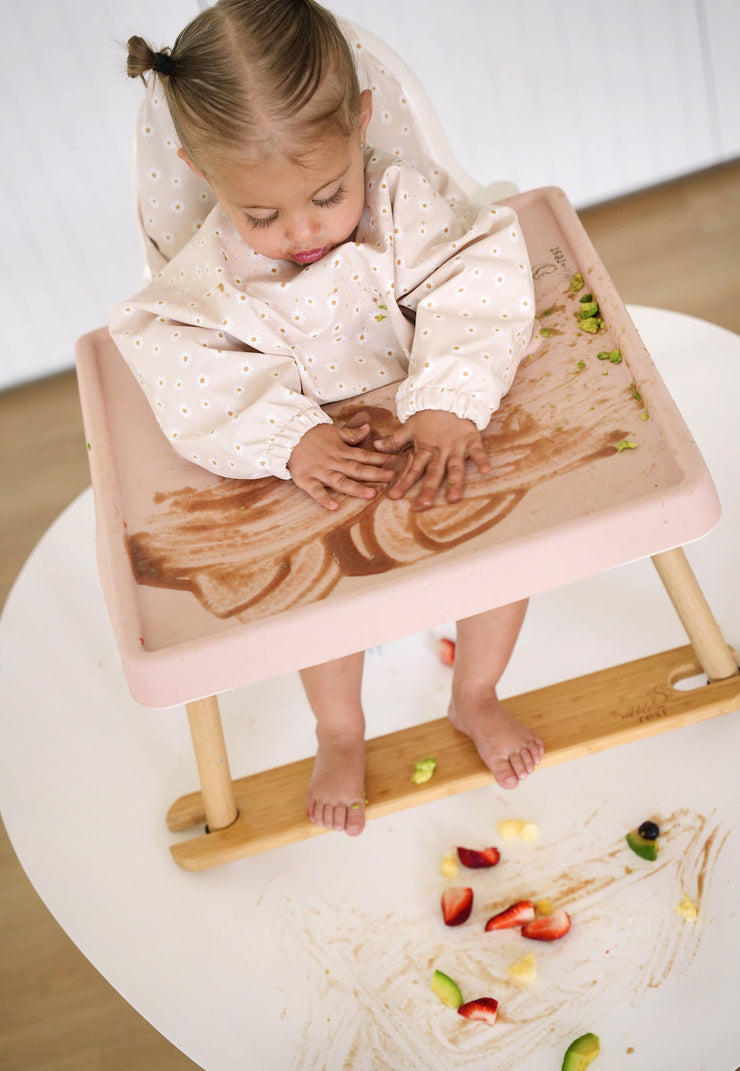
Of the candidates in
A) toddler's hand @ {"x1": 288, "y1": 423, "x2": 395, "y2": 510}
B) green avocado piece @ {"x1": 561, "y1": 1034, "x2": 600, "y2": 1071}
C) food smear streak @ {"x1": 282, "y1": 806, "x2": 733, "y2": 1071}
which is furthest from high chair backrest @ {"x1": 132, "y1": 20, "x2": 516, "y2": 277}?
green avocado piece @ {"x1": 561, "y1": 1034, "x2": 600, "y2": 1071}

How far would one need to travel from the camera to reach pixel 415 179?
3.11 feet


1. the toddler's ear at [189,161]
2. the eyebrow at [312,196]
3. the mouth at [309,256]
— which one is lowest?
the mouth at [309,256]

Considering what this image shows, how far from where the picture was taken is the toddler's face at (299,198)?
0.83 meters

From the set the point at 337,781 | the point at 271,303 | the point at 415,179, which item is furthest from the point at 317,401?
the point at 337,781

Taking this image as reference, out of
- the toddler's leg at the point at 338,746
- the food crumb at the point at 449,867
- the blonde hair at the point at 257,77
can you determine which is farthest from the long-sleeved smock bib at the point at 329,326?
the food crumb at the point at 449,867

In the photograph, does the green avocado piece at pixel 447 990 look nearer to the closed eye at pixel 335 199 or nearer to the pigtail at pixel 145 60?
the closed eye at pixel 335 199

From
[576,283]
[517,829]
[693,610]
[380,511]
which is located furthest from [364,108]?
[517,829]

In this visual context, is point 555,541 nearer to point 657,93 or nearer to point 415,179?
point 415,179

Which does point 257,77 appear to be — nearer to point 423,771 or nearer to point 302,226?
point 302,226

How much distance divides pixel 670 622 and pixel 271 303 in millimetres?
596

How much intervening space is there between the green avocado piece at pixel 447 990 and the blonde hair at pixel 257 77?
0.70 meters

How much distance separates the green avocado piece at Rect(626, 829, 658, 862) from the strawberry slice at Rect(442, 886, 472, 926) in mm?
159

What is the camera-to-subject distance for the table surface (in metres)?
0.93

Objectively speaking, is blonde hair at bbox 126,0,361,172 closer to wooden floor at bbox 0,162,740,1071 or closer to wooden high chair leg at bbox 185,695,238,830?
wooden high chair leg at bbox 185,695,238,830
